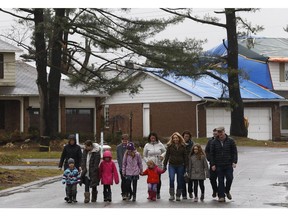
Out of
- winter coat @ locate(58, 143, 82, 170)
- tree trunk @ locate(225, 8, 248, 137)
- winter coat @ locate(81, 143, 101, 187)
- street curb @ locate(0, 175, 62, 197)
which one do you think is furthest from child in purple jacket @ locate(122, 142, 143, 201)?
tree trunk @ locate(225, 8, 248, 137)

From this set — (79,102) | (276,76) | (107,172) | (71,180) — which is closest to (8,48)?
(79,102)

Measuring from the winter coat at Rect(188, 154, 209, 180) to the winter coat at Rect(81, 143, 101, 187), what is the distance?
2.12m

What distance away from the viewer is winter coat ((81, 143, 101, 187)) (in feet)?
56.2

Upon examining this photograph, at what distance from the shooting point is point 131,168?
17.3 m

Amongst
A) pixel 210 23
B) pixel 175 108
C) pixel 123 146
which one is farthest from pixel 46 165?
pixel 175 108

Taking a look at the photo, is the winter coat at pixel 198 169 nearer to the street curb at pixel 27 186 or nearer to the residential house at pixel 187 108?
the street curb at pixel 27 186

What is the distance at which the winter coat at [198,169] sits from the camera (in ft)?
56.2

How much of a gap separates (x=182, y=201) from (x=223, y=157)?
4.41 feet

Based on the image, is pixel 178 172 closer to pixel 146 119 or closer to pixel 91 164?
pixel 91 164

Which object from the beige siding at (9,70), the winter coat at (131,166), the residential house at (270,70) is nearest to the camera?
the winter coat at (131,166)

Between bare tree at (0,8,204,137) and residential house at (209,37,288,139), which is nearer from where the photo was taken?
bare tree at (0,8,204,137)

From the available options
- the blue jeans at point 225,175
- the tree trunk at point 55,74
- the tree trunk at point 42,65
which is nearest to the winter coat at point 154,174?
the blue jeans at point 225,175

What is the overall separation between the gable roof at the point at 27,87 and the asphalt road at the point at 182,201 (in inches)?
838

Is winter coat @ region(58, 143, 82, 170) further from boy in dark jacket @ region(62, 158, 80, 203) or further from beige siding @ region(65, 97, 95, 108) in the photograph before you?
beige siding @ region(65, 97, 95, 108)
